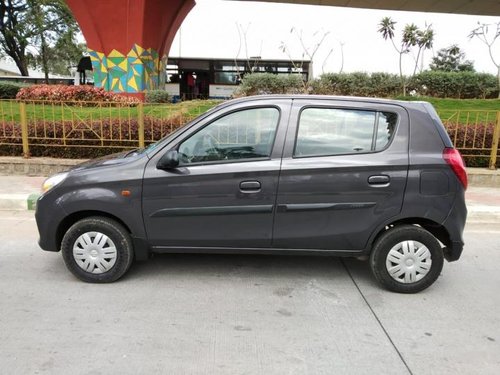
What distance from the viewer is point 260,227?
152 inches

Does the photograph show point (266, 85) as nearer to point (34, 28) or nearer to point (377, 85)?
point (377, 85)

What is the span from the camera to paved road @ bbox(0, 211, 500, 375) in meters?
2.86

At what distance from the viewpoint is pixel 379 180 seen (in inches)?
148

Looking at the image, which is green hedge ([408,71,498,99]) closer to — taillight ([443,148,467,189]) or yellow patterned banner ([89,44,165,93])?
yellow patterned banner ([89,44,165,93])

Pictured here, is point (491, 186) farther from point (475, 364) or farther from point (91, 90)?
point (91, 90)

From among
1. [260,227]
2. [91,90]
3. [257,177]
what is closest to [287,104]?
[257,177]

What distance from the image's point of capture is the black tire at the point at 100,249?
153 inches

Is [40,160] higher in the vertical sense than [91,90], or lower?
lower

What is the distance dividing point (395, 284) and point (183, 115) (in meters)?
6.50

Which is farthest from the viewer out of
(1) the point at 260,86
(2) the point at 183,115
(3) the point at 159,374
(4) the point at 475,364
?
(1) the point at 260,86

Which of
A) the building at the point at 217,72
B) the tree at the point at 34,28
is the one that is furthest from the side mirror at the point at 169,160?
the tree at the point at 34,28

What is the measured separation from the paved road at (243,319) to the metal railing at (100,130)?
4.36m

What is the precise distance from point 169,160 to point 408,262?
2.26m

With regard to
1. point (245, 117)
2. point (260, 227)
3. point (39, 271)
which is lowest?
point (39, 271)
